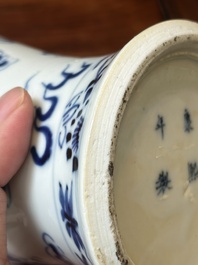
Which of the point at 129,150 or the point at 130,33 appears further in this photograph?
the point at 130,33

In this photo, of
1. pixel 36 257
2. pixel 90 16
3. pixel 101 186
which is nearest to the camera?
pixel 101 186

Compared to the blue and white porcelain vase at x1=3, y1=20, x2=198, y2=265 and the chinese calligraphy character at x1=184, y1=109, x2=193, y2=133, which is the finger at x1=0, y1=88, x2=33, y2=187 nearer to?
the blue and white porcelain vase at x1=3, y1=20, x2=198, y2=265

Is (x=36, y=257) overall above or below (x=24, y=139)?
below

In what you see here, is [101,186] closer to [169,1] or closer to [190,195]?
[190,195]

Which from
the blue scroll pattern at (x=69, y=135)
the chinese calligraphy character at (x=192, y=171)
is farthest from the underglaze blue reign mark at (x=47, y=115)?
the chinese calligraphy character at (x=192, y=171)

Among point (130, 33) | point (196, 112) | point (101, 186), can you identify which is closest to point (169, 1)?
point (130, 33)

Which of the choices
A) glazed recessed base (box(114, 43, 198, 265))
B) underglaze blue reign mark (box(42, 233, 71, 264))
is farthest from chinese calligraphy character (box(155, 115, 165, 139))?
underglaze blue reign mark (box(42, 233, 71, 264))

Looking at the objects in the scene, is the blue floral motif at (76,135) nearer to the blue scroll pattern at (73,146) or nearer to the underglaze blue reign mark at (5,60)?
the blue scroll pattern at (73,146)
